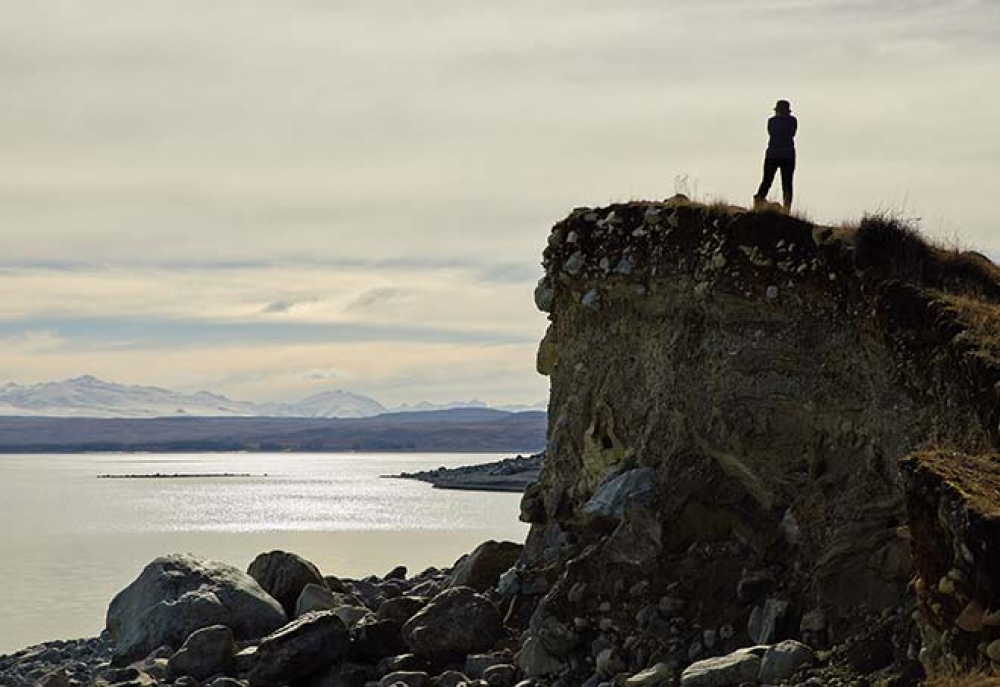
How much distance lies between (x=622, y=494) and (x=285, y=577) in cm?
810

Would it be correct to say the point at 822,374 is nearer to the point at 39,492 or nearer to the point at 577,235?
the point at 577,235

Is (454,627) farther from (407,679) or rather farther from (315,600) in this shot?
(315,600)

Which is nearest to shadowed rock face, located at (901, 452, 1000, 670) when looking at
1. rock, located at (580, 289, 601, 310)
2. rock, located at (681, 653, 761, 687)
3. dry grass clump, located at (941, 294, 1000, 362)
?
dry grass clump, located at (941, 294, 1000, 362)

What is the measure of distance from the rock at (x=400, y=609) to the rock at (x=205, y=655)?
2.42 meters

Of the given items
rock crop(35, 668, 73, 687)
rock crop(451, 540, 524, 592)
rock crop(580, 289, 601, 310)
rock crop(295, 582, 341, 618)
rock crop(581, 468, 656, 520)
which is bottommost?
rock crop(35, 668, 73, 687)

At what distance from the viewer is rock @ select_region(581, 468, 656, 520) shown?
21.1 meters

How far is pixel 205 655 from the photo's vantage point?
22.6 meters

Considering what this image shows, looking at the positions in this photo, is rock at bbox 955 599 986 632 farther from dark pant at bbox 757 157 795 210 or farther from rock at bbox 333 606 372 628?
rock at bbox 333 606 372 628

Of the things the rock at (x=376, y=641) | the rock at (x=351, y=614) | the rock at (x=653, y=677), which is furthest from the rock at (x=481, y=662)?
the rock at (x=653, y=677)

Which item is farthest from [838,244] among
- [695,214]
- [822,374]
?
[695,214]

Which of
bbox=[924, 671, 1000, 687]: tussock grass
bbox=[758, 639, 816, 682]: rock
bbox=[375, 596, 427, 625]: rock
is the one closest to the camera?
bbox=[924, 671, 1000, 687]: tussock grass

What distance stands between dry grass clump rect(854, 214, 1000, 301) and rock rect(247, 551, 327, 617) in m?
12.5

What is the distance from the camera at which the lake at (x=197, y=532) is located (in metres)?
46.2

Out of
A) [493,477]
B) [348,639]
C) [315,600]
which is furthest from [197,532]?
[348,639]
